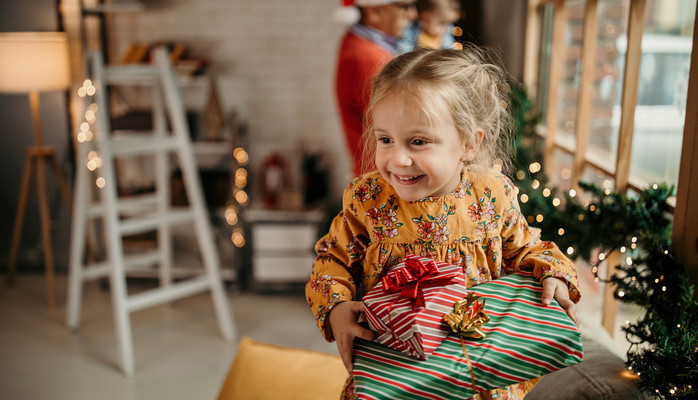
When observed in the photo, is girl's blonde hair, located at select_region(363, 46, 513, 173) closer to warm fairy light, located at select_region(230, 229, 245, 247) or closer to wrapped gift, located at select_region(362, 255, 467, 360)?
wrapped gift, located at select_region(362, 255, 467, 360)

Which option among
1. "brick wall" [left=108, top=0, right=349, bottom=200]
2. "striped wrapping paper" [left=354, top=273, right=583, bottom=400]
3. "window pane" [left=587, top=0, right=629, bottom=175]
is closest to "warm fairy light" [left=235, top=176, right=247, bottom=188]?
"brick wall" [left=108, top=0, right=349, bottom=200]

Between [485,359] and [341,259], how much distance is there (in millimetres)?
357

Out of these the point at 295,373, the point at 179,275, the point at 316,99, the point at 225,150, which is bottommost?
the point at 179,275

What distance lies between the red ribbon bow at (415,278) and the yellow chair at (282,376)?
730mm

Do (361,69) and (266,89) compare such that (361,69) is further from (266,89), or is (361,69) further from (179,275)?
(179,275)

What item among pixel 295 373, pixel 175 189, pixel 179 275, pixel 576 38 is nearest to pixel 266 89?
pixel 175 189

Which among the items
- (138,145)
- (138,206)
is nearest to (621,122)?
(138,145)

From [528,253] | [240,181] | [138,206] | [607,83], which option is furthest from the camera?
[240,181]

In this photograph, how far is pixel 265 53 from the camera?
3.92 metres

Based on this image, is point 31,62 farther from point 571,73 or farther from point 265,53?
point 571,73

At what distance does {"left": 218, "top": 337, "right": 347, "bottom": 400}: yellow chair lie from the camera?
66.2 inches

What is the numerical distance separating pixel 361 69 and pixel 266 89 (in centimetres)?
169

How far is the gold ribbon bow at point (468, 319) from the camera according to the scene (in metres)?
1.03

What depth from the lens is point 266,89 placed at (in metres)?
3.96
